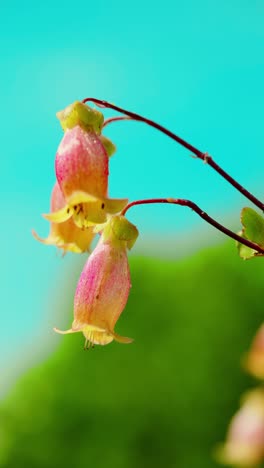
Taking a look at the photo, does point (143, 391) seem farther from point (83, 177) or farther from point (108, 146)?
point (83, 177)

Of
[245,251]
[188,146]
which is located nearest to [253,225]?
[245,251]

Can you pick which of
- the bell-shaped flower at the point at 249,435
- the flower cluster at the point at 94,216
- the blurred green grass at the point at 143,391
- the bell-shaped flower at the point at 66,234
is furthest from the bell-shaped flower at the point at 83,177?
the blurred green grass at the point at 143,391

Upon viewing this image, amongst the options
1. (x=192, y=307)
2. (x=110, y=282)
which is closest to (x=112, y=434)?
(x=192, y=307)

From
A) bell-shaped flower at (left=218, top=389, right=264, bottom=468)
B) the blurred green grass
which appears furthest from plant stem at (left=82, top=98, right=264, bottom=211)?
the blurred green grass

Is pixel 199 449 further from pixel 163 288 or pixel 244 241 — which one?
pixel 244 241

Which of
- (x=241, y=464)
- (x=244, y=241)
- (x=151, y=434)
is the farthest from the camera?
(x=151, y=434)
